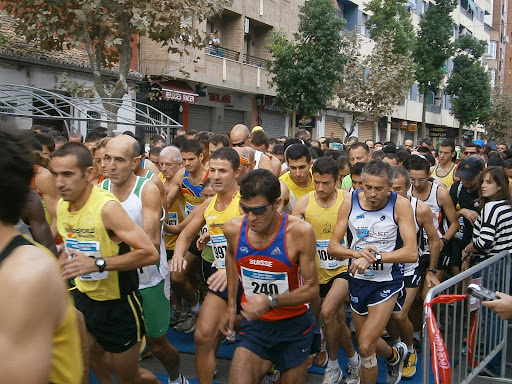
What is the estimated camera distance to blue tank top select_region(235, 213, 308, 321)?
4.02 m

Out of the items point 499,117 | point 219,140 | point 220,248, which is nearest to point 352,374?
point 220,248

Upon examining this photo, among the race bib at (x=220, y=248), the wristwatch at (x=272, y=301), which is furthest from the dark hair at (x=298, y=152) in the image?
the wristwatch at (x=272, y=301)

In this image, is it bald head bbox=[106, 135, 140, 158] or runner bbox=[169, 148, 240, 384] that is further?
bald head bbox=[106, 135, 140, 158]

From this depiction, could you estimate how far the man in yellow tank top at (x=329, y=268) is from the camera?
5570 mm

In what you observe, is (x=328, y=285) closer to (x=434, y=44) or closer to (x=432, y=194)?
(x=432, y=194)

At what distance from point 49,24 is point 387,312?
472 inches

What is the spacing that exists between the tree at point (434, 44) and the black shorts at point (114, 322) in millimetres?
33689

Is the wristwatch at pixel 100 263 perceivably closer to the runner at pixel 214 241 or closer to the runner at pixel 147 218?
the runner at pixel 147 218

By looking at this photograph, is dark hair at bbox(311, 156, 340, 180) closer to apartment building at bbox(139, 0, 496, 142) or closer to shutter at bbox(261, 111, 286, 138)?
apartment building at bbox(139, 0, 496, 142)

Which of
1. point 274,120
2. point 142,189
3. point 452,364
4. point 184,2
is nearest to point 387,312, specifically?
point 452,364

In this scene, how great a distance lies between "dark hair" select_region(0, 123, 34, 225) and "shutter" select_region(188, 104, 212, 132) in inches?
873

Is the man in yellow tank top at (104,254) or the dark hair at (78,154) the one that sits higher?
the dark hair at (78,154)

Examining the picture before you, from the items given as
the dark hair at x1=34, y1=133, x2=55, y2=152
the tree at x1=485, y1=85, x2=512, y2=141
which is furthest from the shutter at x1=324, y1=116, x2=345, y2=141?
the dark hair at x1=34, y1=133, x2=55, y2=152

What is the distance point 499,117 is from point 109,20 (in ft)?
138
